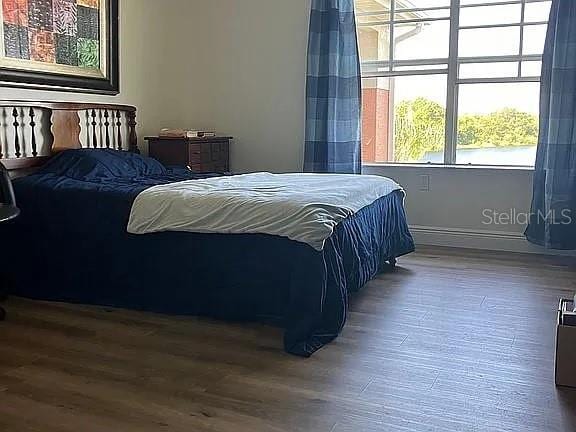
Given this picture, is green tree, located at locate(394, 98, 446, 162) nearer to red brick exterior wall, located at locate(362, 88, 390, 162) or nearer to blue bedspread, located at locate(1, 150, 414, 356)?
red brick exterior wall, located at locate(362, 88, 390, 162)

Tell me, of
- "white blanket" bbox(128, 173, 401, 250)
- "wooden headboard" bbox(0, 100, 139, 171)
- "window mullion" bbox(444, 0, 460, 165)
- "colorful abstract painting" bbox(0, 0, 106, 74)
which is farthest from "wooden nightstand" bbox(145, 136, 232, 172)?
"window mullion" bbox(444, 0, 460, 165)

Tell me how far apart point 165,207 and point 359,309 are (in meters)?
1.13

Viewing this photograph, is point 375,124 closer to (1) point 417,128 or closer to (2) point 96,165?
(1) point 417,128

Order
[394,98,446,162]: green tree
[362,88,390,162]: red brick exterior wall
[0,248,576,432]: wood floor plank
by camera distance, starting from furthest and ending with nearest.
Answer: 1. [362,88,390,162]: red brick exterior wall
2. [394,98,446,162]: green tree
3. [0,248,576,432]: wood floor plank

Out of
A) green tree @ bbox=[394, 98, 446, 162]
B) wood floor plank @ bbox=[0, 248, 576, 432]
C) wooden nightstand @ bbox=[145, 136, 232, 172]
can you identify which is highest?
green tree @ bbox=[394, 98, 446, 162]

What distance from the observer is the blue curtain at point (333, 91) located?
186 inches

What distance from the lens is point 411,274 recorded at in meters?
3.95

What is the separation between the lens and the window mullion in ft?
15.3

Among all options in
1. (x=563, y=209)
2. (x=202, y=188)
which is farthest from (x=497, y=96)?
(x=202, y=188)

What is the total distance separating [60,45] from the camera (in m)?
4.15

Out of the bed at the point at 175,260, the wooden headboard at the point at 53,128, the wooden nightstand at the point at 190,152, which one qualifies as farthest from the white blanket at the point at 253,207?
the wooden nightstand at the point at 190,152

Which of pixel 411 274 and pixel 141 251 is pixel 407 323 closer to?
pixel 411 274

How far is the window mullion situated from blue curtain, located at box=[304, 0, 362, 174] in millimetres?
685

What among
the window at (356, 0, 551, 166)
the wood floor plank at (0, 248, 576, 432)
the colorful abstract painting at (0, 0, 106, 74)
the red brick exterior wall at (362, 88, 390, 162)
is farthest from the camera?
the red brick exterior wall at (362, 88, 390, 162)
